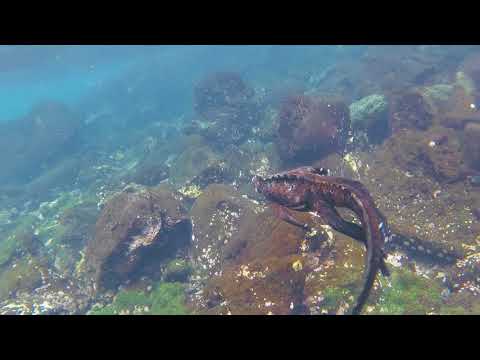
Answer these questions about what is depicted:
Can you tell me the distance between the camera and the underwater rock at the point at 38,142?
92.9 feet

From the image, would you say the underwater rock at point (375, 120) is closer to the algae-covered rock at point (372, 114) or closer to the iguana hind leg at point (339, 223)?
the algae-covered rock at point (372, 114)

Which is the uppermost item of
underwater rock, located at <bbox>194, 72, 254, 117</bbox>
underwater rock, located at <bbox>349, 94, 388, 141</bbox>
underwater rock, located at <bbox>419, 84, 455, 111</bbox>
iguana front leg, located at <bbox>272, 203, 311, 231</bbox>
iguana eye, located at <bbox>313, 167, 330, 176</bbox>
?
underwater rock, located at <bbox>194, 72, 254, 117</bbox>

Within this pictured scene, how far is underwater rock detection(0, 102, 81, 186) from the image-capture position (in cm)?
2833

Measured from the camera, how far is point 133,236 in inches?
392

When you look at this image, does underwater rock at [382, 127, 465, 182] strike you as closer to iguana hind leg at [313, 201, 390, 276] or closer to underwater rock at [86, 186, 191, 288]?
iguana hind leg at [313, 201, 390, 276]

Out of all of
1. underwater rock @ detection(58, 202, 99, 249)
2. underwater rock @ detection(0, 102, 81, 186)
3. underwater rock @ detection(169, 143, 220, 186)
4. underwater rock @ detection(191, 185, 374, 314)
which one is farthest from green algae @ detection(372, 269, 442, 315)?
underwater rock @ detection(0, 102, 81, 186)

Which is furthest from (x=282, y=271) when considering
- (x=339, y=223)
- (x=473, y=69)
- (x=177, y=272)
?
(x=473, y=69)

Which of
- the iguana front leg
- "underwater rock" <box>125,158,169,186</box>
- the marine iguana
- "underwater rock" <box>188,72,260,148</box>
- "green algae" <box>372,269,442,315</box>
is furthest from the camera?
"underwater rock" <box>188,72,260,148</box>

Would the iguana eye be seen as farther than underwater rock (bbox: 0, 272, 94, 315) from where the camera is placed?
No

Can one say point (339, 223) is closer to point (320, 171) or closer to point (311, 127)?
point (320, 171)

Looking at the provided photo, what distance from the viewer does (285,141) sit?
44.5ft

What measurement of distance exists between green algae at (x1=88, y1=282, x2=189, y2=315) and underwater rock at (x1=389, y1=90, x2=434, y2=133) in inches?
401
